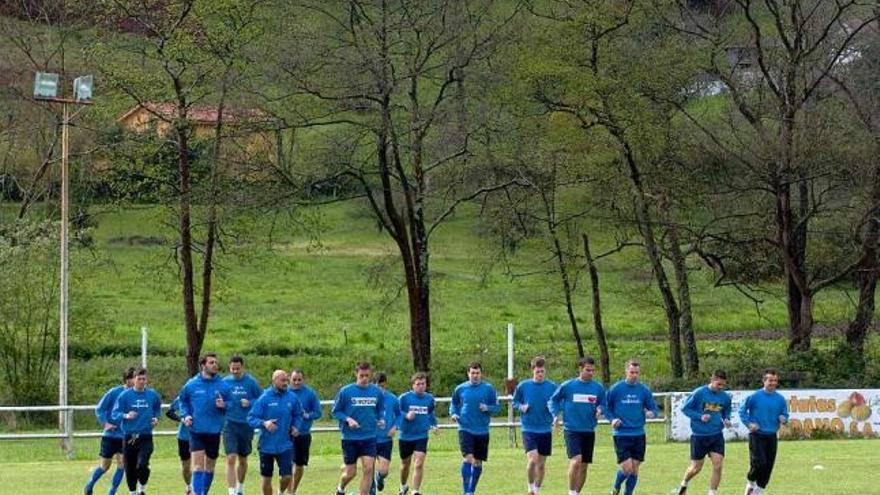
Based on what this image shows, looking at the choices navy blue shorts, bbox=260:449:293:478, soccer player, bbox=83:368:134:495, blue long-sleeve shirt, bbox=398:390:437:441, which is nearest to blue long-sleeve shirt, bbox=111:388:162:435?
soccer player, bbox=83:368:134:495

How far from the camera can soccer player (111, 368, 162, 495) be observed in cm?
2280

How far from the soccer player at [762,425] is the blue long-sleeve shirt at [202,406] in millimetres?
7802

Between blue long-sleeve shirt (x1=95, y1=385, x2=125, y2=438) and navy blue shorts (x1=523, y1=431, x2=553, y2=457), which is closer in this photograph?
navy blue shorts (x1=523, y1=431, x2=553, y2=457)

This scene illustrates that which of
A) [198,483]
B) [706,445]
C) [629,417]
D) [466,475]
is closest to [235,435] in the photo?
[198,483]

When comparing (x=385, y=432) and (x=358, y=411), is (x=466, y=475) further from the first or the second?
(x=358, y=411)

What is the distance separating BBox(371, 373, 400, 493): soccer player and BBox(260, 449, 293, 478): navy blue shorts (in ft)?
4.35

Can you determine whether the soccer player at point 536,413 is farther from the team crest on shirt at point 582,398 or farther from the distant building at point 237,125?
the distant building at point 237,125

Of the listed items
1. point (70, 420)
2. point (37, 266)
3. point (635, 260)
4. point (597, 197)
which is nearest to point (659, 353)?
point (635, 260)

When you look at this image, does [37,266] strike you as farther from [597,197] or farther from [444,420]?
[597,197]

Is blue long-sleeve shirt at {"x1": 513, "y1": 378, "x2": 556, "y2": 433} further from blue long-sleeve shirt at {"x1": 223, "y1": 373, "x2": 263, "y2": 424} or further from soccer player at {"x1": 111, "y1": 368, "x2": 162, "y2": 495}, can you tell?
soccer player at {"x1": 111, "y1": 368, "x2": 162, "y2": 495}

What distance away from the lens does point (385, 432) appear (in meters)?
23.0

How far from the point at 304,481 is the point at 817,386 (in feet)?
64.7

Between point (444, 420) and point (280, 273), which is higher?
point (280, 273)

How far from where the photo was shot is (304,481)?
27.4 metres
